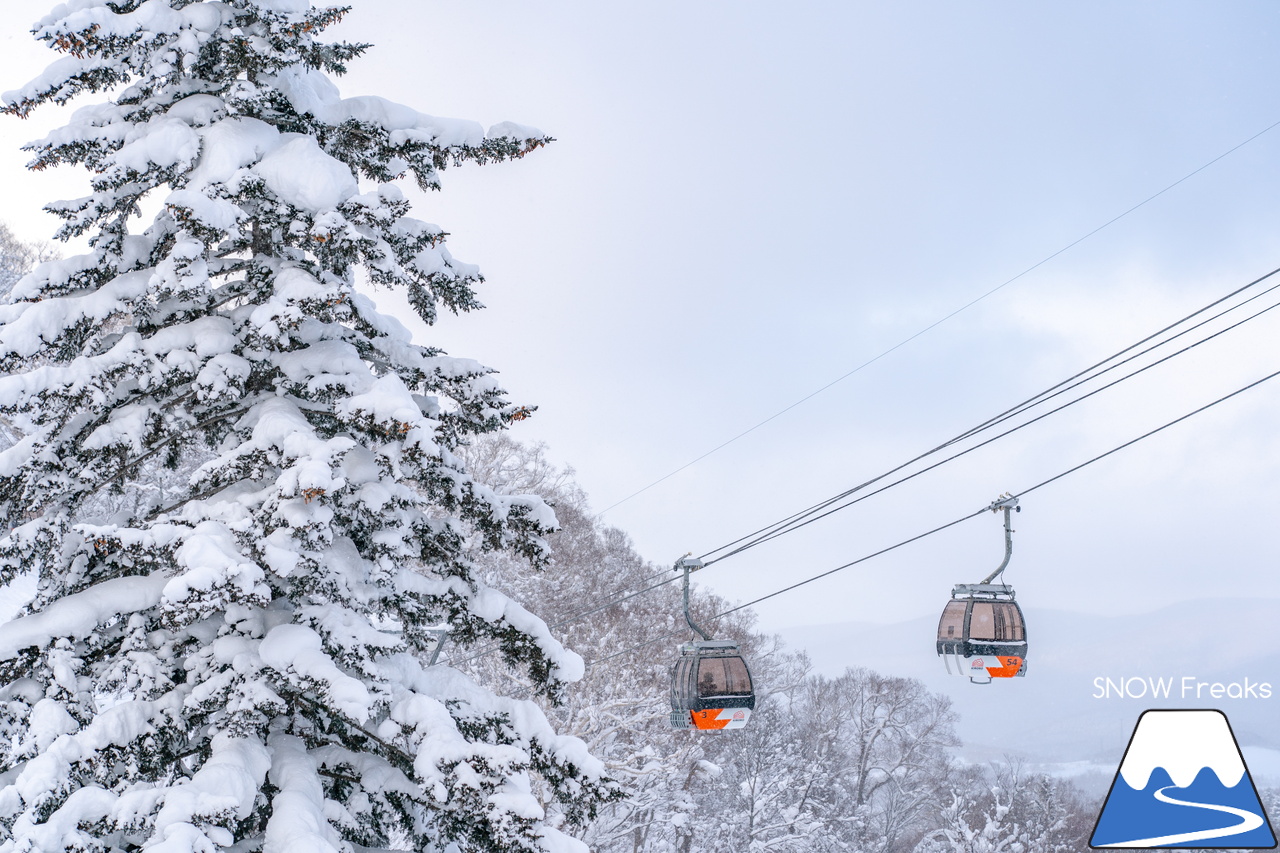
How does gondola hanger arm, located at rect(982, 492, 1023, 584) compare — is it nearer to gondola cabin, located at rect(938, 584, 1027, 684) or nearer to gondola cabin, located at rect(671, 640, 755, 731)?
gondola cabin, located at rect(938, 584, 1027, 684)

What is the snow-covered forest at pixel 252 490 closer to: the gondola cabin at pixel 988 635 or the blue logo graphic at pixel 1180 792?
the blue logo graphic at pixel 1180 792

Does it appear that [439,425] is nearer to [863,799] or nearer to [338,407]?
[338,407]

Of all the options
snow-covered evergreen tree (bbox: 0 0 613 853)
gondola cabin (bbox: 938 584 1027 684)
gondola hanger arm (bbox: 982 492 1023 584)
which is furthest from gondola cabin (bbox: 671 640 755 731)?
snow-covered evergreen tree (bbox: 0 0 613 853)

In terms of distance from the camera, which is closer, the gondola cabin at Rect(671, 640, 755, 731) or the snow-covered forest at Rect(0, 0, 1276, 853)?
the snow-covered forest at Rect(0, 0, 1276, 853)

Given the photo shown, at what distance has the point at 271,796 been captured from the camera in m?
5.62

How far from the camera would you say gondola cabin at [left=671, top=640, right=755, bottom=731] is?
1009 cm

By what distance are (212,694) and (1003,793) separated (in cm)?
4090

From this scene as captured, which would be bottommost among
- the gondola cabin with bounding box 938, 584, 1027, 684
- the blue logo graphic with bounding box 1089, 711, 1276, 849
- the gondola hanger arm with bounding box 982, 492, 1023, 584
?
the blue logo graphic with bounding box 1089, 711, 1276, 849

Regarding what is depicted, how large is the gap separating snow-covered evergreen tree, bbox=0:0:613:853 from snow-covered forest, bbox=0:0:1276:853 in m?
0.02

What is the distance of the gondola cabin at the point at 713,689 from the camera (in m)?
10.1

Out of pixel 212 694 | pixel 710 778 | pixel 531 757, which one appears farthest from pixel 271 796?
pixel 710 778

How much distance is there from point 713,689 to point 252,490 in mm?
5854

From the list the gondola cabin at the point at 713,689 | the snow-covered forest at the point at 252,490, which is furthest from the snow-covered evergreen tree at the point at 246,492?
the gondola cabin at the point at 713,689

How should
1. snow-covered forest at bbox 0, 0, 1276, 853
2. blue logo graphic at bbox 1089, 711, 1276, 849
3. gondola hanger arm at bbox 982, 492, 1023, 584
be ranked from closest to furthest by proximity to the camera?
snow-covered forest at bbox 0, 0, 1276, 853 < blue logo graphic at bbox 1089, 711, 1276, 849 < gondola hanger arm at bbox 982, 492, 1023, 584
